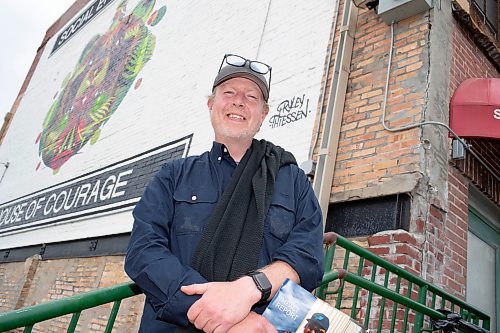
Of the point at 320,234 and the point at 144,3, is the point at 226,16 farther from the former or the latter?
the point at 320,234

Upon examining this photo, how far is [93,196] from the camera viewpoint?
805cm

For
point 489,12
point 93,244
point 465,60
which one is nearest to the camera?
point 465,60

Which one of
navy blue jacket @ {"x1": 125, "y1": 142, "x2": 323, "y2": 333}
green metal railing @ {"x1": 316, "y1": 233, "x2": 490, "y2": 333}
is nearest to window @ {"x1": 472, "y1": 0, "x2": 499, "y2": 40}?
green metal railing @ {"x1": 316, "y1": 233, "x2": 490, "y2": 333}

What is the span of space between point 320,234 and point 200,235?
19.2 inches

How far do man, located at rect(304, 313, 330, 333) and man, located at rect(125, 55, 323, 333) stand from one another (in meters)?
0.13

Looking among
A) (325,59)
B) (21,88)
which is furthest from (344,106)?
(21,88)

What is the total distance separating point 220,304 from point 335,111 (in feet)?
11.5

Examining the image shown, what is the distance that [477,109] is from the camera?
159 inches

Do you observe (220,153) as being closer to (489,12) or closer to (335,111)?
(335,111)

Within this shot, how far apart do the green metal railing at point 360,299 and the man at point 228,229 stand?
8.5 inches

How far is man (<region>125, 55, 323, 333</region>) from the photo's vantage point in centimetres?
131
